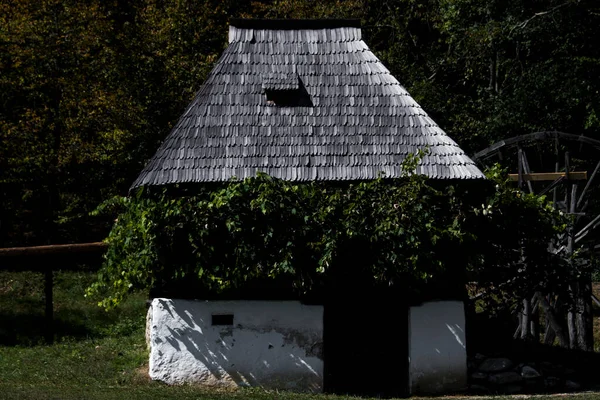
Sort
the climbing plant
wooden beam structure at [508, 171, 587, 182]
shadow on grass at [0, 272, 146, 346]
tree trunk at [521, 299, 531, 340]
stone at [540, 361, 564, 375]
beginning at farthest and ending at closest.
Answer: shadow on grass at [0, 272, 146, 346] → wooden beam structure at [508, 171, 587, 182] → tree trunk at [521, 299, 531, 340] → stone at [540, 361, 564, 375] → the climbing plant

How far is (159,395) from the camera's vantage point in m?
11.1

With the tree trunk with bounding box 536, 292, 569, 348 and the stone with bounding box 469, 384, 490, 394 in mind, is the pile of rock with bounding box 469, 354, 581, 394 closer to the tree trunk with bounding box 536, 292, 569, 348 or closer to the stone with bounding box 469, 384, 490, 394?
the stone with bounding box 469, 384, 490, 394

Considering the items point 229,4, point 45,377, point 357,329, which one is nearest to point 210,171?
point 357,329

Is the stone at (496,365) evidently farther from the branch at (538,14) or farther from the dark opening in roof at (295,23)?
the branch at (538,14)

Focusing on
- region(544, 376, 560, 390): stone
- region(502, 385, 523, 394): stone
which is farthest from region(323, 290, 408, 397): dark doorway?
region(544, 376, 560, 390): stone

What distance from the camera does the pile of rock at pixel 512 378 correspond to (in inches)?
501

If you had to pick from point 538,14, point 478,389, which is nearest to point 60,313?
point 478,389

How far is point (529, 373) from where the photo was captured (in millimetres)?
12836

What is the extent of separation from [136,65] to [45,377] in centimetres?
1011

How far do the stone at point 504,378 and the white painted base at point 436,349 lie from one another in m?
0.80

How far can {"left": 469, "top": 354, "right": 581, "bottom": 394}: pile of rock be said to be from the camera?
1273 cm

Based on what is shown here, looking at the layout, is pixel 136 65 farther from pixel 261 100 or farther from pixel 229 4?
pixel 261 100

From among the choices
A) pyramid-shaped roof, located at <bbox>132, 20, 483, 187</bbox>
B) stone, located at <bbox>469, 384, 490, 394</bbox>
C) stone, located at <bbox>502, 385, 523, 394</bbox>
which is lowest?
stone, located at <bbox>502, 385, 523, 394</bbox>

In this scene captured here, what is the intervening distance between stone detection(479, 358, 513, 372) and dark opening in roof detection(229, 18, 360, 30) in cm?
583
